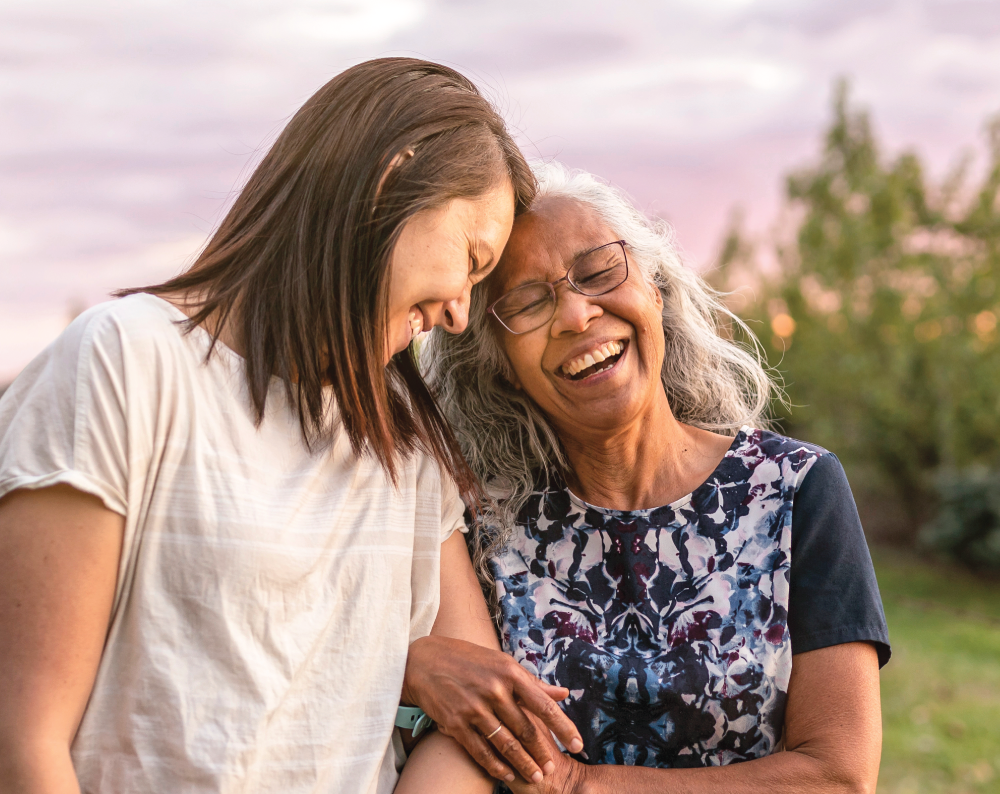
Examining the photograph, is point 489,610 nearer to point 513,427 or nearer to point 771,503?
point 513,427

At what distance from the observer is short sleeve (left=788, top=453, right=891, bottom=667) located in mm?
2123

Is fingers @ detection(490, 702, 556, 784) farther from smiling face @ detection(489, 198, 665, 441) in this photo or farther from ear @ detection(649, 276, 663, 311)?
ear @ detection(649, 276, 663, 311)

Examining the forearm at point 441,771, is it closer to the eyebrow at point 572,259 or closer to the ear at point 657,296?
the eyebrow at point 572,259

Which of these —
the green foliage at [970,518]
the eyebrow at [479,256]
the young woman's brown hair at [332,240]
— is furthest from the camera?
the green foliage at [970,518]

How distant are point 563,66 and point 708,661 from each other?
14.2 ft

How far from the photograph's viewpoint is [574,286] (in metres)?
2.42

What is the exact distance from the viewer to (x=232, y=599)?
Answer: 1663 millimetres

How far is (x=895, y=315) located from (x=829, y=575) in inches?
427

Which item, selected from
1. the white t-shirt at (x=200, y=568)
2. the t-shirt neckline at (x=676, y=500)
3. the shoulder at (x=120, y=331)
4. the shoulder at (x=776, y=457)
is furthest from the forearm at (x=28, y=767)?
the shoulder at (x=776, y=457)

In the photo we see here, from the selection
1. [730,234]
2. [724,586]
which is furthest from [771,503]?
[730,234]

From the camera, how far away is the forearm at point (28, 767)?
1449 mm

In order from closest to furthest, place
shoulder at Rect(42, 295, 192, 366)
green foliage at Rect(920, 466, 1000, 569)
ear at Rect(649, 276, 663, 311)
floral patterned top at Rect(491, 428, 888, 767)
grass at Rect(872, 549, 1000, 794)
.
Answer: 1. shoulder at Rect(42, 295, 192, 366)
2. floral patterned top at Rect(491, 428, 888, 767)
3. ear at Rect(649, 276, 663, 311)
4. grass at Rect(872, 549, 1000, 794)
5. green foliage at Rect(920, 466, 1000, 569)

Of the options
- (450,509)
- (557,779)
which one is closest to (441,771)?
(557,779)

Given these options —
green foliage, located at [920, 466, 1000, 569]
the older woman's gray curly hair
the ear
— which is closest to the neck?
the older woman's gray curly hair
